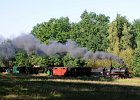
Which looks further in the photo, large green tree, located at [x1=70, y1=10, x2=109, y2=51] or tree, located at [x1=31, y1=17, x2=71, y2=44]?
tree, located at [x1=31, y1=17, x2=71, y2=44]

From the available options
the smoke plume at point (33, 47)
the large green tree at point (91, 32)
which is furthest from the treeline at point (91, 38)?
the smoke plume at point (33, 47)

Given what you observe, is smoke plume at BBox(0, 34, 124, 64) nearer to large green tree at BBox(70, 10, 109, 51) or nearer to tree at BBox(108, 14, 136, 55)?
tree at BBox(108, 14, 136, 55)

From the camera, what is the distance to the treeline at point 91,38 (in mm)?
106562

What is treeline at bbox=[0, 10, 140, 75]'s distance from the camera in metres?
107

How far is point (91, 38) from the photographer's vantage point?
5650 inches

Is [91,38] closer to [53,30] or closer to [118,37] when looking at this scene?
[53,30]

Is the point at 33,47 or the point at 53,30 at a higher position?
the point at 53,30

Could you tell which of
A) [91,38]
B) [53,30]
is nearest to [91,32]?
[91,38]

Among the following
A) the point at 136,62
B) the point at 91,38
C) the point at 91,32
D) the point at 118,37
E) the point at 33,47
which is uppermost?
the point at 91,32

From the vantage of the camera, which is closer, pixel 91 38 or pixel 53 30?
pixel 91 38

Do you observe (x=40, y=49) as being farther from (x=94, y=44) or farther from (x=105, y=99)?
(x=94, y=44)

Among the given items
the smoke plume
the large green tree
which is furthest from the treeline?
the smoke plume

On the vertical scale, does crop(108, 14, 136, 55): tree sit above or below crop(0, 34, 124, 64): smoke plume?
above

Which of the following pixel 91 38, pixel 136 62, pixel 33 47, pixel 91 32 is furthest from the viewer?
pixel 91 32
